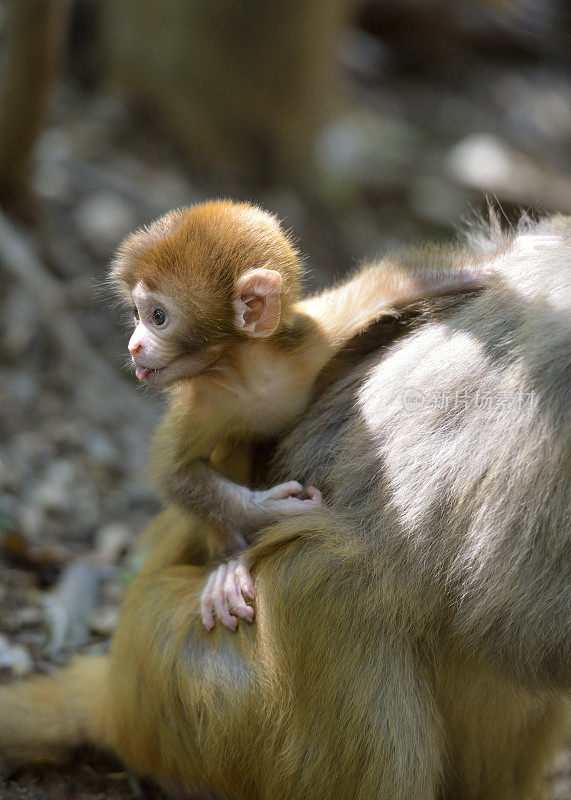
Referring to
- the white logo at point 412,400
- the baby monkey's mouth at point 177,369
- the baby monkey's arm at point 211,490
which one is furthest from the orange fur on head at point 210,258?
the white logo at point 412,400

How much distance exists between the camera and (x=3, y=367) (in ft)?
17.6

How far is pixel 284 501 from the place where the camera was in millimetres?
3123

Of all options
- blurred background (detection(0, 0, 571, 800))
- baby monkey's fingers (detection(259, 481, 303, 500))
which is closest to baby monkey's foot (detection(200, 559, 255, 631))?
baby monkey's fingers (detection(259, 481, 303, 500))

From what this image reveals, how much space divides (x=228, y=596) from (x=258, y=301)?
0.97m

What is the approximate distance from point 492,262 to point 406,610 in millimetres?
1277

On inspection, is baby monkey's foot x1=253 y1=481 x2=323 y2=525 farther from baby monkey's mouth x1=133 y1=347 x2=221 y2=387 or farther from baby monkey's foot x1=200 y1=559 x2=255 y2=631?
baby monkey's mouth x1=133 y1=347 x2=221 y2=387

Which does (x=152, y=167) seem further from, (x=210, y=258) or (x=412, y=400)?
(x=412, y=400)

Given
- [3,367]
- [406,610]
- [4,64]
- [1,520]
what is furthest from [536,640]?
[4,64]

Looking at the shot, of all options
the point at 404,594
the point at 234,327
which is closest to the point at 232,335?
the point at 234,327

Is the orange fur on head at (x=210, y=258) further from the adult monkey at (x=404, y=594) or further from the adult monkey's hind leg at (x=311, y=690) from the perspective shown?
the adult monkey's hind leg at (x=311, y=690)

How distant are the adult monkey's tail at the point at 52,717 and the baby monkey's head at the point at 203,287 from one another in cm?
130

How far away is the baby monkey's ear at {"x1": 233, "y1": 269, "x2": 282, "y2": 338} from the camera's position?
305 centimetres

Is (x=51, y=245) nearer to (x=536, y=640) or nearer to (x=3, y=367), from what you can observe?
(x=3, y=367)

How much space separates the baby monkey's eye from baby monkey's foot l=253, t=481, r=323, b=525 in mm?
672
